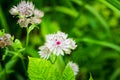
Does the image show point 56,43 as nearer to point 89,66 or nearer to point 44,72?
point 44,72

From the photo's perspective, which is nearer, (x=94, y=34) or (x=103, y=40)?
(x=103, y=40)

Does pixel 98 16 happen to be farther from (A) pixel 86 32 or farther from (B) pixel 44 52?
(B) pixel 44 52

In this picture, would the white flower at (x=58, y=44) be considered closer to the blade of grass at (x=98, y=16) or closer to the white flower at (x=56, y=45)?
the white flower at (x=56, y=45)

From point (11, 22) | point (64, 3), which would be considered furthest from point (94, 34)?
point (11, 22)

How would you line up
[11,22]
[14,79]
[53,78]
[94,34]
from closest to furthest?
[53,78] < [14,79] < [11,22] < [94,34]

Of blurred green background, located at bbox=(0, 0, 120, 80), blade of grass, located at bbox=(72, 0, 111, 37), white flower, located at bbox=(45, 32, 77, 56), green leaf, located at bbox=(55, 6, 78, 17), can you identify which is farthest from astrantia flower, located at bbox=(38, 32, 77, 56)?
green leaf, located at bbox=(55, 6, 78, 17)

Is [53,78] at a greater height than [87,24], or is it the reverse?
[87,24]
